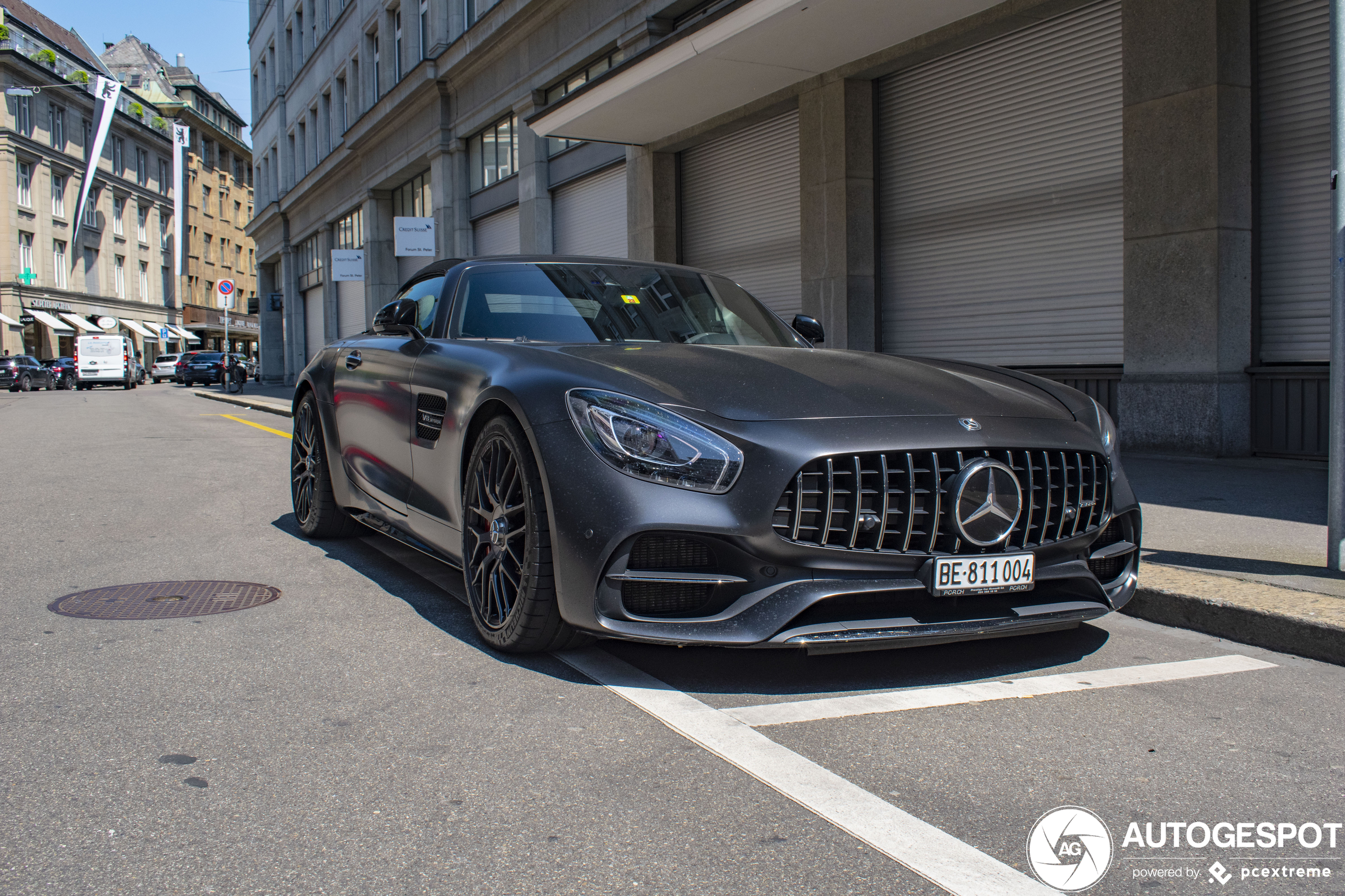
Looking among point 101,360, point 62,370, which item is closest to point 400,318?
point 101,360

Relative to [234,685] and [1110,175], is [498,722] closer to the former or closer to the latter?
[234,685]

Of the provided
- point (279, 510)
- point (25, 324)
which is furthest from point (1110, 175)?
point (25, 324)

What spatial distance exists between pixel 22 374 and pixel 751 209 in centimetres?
3516

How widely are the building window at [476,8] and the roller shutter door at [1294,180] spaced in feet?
52.8

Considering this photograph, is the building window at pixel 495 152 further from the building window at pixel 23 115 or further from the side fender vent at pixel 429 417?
the building window at pixel 23 115

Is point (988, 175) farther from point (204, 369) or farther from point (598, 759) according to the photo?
point (204, 369)

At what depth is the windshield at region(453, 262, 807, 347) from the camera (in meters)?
4.65

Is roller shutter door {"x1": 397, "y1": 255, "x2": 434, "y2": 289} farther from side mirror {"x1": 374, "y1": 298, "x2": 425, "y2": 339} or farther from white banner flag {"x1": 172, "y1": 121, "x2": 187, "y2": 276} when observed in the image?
white banner flag {"x1": 172, "y1": 121, "x2": 187, "y2": 276}

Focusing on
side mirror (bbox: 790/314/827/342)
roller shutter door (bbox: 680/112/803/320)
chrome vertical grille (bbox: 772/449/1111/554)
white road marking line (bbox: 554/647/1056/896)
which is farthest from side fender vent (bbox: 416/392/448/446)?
roller shutter door (bbox: 680/112/803/320)

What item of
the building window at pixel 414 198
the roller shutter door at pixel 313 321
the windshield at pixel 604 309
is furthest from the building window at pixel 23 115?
the windshield at pixel 604 309

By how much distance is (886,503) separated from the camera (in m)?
3.28

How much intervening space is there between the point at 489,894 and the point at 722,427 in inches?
61.9

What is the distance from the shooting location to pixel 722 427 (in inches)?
130

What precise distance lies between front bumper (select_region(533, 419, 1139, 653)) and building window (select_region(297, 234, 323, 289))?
38.2 m
